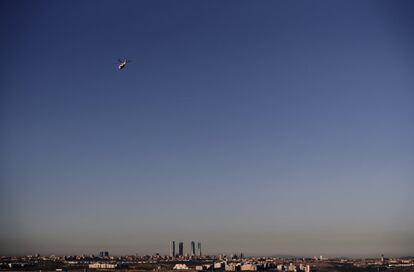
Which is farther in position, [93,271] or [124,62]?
[93,271]

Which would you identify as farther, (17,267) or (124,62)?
(17,267)

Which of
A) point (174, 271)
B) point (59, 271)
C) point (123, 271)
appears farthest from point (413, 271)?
point (59, 271)

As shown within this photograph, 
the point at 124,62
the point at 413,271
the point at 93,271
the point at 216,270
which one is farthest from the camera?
the point at 216,270

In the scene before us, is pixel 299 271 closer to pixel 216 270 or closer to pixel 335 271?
pixel 335 271

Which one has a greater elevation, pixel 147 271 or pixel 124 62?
pixel 124 62

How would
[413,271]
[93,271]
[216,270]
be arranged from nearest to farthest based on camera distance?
[413,271]
[93,271]
[216,270]

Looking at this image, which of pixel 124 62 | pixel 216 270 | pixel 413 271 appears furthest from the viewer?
pixel 216 270

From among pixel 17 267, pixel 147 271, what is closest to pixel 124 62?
pixel 147 271

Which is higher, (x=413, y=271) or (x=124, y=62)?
(x=124, y=62)

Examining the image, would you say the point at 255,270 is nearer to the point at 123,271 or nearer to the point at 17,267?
the point at 123,271
